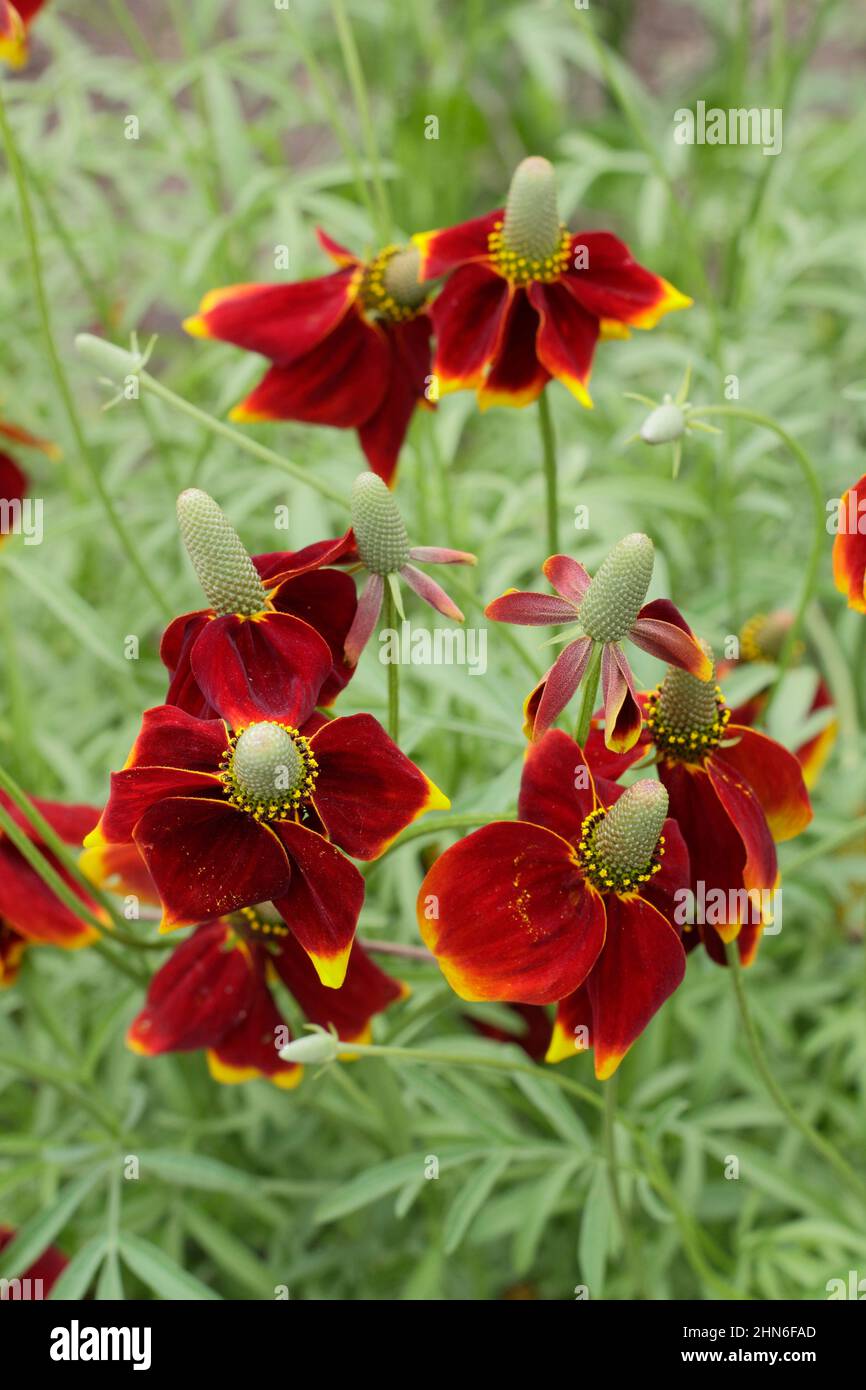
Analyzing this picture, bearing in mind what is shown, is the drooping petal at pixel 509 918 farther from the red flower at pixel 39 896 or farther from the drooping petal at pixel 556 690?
the red flower at pixel 39 896

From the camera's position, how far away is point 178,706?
78 cm

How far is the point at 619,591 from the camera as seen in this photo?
693mm

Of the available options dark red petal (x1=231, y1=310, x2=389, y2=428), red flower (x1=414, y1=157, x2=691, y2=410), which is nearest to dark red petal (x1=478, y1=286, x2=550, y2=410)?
red flower (x1=414, y1=157, x2=691, y2=410)

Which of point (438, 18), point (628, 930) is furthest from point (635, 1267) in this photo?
point (438, 18)

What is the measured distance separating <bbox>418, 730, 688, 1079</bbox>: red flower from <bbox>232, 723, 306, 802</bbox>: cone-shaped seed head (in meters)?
0.09

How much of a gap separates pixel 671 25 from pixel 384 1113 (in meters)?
3.03

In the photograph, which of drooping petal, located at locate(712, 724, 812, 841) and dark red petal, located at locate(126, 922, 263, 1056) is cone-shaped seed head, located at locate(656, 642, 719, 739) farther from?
dark red petal, located at locate(126, 922, 263, 1056)

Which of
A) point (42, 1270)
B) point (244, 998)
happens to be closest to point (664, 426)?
point (244, 998)

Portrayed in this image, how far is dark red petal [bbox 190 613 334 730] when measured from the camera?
732mm

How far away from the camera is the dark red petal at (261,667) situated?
0.73 m

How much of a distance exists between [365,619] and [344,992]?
274 mm

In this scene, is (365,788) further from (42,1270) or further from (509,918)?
(42,1270)

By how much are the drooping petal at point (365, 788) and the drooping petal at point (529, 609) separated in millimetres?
89

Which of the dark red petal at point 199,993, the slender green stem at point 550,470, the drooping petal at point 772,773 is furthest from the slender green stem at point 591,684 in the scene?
the dark red petal at point 199,993
